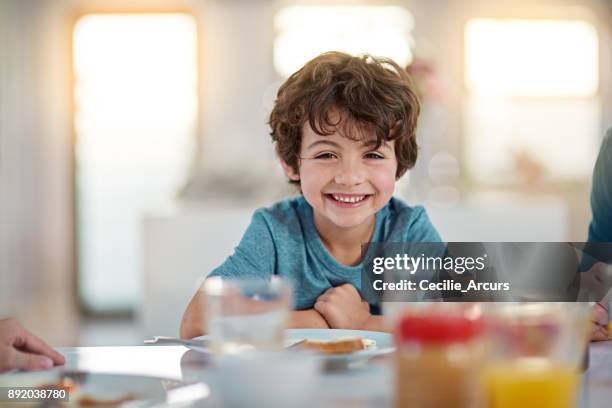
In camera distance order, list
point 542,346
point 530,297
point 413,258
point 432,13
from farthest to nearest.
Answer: point 432,13 → point 413,258 → point 530,297 → point 542,346

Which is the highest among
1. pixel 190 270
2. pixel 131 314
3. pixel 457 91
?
pixel 457 91

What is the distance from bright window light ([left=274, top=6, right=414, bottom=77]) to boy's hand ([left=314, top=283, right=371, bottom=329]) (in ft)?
13.1

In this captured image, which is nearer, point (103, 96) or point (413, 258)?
point (413, 258)

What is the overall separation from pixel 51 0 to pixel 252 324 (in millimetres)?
4895

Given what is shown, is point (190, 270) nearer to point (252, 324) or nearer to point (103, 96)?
point (252, 324)

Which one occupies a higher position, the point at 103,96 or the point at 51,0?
the point at 51,0

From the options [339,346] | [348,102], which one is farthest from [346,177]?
[339,346]

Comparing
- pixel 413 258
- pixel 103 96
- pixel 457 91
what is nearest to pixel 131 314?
pixel 103 96

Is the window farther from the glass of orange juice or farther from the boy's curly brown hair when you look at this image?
the glass of orange juice

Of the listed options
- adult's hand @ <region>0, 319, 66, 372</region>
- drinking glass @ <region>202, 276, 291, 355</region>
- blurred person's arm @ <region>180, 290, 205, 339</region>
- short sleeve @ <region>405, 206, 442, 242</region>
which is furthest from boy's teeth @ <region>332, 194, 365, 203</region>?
drinking glass @ <region>202, 276, 291, 355</region>

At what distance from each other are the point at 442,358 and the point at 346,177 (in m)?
0.70

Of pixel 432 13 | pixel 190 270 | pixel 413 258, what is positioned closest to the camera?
pixel 413 258

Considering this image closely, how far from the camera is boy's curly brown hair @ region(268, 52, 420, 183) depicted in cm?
117

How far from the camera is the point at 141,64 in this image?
16.5ft
